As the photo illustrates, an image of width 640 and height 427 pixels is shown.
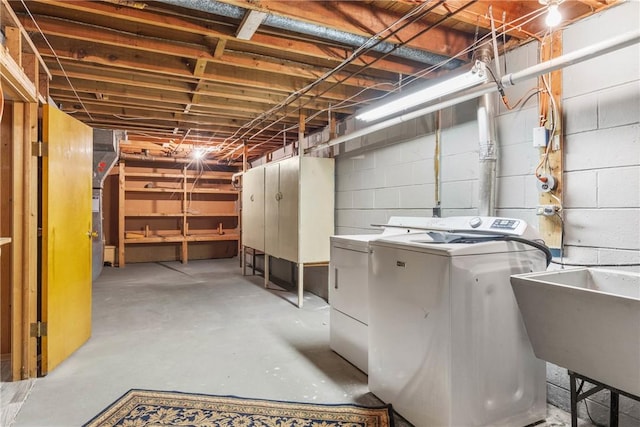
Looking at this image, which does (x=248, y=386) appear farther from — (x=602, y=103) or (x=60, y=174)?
(x=602, y=103)

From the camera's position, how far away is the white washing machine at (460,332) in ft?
5.82

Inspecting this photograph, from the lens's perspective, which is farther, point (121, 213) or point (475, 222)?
point (121, 213)

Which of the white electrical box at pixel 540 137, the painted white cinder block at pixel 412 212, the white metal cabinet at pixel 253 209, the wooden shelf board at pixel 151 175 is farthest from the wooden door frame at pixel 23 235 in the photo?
the wooden shelf board at pixel 151 175

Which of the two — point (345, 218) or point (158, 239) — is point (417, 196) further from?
point (158, 239)

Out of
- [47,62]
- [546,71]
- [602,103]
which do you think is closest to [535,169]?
[602,103]

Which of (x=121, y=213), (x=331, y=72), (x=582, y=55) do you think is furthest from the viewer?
(x=121, y=213)

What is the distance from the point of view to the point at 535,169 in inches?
90.1

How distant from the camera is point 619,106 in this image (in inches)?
75.0

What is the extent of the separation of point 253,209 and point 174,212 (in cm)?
325

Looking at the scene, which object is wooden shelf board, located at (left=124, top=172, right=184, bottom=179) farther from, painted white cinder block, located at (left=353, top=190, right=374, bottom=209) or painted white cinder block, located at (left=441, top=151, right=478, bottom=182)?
painted white cinder block, located at (left=441, top=151, right=478, bottom=182)

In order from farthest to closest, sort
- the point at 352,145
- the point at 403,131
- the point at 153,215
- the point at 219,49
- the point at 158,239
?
the point at 153,215 → the point at 158,239 → the point at 352,145 → the point at 403,131 → the point at 219,49

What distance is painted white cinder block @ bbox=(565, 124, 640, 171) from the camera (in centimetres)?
185

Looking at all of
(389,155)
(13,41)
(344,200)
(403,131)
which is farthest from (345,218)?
(13,41)

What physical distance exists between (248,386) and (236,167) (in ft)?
23.4
